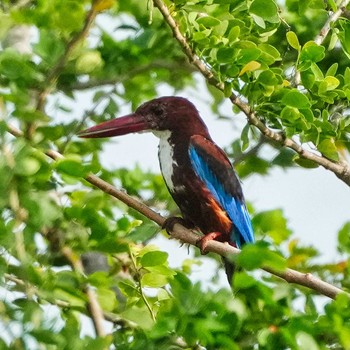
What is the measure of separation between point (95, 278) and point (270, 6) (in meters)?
1.00

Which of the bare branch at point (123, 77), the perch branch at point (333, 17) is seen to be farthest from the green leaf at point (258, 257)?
the bare branch at point (123, 77)

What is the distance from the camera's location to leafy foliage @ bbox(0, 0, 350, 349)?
2.93 metres

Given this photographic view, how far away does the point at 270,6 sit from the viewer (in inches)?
149

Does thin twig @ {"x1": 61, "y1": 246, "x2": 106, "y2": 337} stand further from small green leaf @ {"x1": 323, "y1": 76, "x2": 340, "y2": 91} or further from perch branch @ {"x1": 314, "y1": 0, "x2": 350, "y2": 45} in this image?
perch branch @ {"x1": 314, "y1": 0, "x2": 350, "y2": 45}

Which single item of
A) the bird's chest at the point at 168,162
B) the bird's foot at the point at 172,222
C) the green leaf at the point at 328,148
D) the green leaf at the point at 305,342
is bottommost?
the green leaf at the point at 305,342

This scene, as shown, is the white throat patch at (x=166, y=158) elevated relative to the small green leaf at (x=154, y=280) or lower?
elevated

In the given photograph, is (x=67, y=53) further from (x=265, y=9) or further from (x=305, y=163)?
(x=305, y=163)

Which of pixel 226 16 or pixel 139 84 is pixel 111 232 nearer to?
pixel 226 16

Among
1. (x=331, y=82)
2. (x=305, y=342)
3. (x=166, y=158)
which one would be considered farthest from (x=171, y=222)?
(x=305, y=342)

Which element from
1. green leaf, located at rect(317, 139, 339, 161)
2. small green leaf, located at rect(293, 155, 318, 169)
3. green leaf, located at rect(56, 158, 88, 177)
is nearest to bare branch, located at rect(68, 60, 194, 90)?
small green leaf, located at rect(293, 155, 318, 169)

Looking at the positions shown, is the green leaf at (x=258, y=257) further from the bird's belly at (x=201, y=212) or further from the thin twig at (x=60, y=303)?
the bird's belly at (x=201, y=212)

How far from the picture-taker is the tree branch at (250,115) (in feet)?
12.4

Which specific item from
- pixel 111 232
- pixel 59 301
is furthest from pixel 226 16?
pixel 59 301

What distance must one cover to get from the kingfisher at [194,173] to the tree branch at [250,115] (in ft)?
1.61
